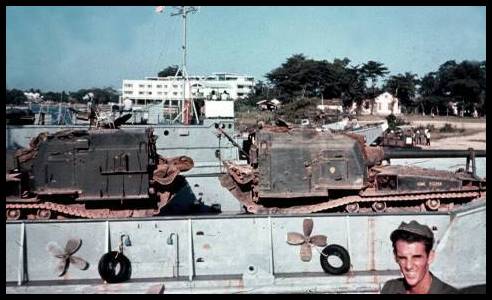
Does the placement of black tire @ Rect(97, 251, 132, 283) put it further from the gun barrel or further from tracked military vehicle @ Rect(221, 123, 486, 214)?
the gun barrel

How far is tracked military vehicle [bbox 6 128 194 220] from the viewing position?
465 inches

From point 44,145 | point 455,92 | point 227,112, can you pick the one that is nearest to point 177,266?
point 44,145

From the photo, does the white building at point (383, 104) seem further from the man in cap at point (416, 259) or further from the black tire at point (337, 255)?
the man in cap at point (416, 259)

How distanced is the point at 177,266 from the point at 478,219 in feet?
18.6

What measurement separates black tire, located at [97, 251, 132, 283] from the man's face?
7054 millimetres

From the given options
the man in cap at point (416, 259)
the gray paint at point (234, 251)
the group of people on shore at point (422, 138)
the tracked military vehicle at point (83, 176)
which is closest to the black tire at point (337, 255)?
the gray paint at point (234, 251)

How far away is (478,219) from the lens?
928 cm

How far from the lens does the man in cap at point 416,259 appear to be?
11.0 ft

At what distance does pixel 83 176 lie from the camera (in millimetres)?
11820

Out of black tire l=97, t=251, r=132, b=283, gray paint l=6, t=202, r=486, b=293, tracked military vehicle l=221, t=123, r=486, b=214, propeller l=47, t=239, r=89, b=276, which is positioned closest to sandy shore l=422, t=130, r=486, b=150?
tracked military vehicle l=221, t=123, r=486, b=214

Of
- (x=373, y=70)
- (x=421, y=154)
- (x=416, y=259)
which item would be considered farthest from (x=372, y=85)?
(x=416, y=259)

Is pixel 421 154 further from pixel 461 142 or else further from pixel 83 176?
pixel 461 142

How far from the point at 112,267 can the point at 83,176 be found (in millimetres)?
3148

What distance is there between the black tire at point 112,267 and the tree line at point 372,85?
47.1 metres
